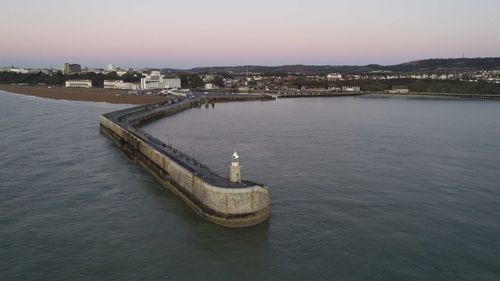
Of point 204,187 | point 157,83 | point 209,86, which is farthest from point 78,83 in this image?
point 204,187

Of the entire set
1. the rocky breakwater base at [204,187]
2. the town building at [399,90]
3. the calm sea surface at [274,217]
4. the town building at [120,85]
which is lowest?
the calm sea surface at [274,217]

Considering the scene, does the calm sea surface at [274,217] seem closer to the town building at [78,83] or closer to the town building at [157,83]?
the town building at [157,83]

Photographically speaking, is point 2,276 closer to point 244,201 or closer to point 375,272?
point 244,201

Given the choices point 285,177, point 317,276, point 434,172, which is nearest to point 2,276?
point 317,276

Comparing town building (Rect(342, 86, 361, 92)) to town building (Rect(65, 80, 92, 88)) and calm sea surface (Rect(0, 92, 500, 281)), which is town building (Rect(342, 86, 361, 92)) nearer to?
town building (Rect(65, 80, 92, 88))

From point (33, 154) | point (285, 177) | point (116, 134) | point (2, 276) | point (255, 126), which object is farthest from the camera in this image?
point (255, 126)

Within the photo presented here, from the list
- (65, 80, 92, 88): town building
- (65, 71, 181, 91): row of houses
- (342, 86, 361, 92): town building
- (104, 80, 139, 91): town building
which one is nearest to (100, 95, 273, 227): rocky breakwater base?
(65, 71, 181, 91): row of houses

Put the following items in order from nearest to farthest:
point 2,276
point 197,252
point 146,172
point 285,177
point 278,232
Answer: point 2,276 < point 197,252 < point 278,232 < point 285,177 < point 146,172

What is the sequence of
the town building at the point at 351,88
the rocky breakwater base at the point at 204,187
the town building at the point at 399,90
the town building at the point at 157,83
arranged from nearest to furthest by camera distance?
the rocky breakwater base at the point at 204,187 < the town building at the point at 157,83 < the town building at the point at 399,90 < the town building at the point at 351,88

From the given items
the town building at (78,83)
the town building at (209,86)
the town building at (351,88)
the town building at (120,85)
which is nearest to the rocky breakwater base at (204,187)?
the town building at (120,85)
